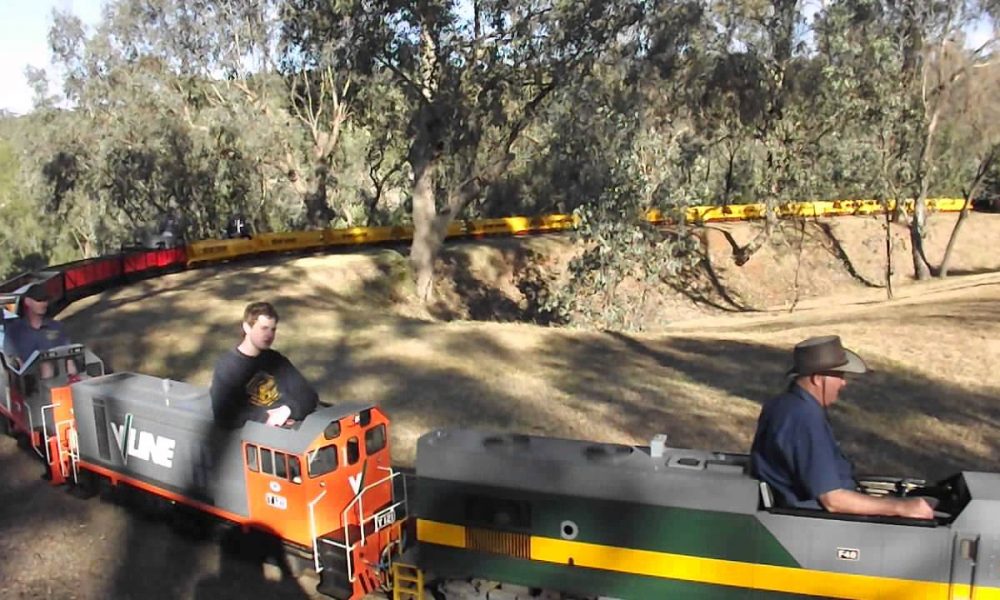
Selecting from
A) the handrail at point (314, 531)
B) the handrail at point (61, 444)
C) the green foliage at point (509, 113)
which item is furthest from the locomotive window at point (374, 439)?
the green foliage at point (509, 113)

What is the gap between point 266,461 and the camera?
822cm

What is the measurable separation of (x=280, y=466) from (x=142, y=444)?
287cm

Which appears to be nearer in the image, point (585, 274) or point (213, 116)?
point (585, 274)

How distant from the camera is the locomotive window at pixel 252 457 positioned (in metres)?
8.32

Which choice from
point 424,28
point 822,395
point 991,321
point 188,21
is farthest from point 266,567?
point 188,21

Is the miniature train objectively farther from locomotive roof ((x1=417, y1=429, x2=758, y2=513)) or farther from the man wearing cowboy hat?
the man wearing cowboy hat

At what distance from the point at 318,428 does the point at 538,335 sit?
1295 centimetres

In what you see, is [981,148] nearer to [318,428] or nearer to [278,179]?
[278,179]

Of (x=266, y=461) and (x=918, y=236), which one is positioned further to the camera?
(x=918, y=236)

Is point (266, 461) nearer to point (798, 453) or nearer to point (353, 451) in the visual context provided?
point (353, 451)

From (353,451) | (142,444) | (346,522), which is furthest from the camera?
(142,444)

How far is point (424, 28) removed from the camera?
30188 millimetres

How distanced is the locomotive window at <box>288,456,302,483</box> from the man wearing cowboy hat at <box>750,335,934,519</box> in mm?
4653

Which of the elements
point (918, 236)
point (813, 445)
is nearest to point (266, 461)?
point (813, 445)
